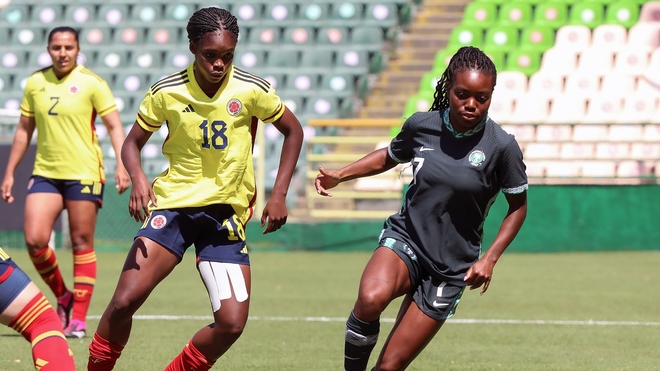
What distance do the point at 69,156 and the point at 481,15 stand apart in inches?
581

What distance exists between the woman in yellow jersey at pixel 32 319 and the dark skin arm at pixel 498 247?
1.98 meters

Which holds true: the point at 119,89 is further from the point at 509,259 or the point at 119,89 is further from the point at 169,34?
the point at 509,259

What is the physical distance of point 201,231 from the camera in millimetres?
5883

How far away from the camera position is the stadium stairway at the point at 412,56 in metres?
21.1

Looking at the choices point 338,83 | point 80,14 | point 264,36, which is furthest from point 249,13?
point 80,14

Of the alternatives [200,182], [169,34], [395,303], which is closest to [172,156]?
[200,182]

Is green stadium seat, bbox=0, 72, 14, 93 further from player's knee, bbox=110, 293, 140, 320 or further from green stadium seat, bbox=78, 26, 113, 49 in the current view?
player's knee, bbox=110, 293, 140, 320

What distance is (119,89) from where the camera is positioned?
2197cm

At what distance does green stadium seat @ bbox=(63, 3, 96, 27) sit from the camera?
2377 cm

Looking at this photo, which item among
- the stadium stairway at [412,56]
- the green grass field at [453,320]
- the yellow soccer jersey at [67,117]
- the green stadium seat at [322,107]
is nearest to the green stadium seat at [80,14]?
the green stadium seat at [322,107]

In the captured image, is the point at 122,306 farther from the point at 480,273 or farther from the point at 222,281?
the point at 480,273

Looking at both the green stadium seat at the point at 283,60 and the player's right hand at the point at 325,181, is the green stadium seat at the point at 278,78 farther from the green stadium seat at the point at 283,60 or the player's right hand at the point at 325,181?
the player's right hand at the point at 325,181

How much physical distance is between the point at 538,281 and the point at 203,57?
8.43 metres

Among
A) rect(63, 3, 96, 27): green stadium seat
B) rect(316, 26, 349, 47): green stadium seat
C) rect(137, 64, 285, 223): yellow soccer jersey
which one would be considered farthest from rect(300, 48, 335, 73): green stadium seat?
rect(137, 64, 285, 223): yellow soccer jersey
